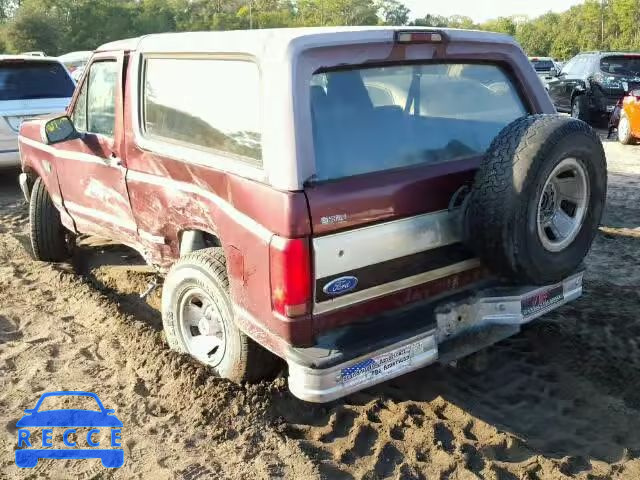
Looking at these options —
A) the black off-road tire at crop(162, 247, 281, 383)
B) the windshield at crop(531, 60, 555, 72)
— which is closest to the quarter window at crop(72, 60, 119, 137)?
the black off-road tire at crop(162, 247, 281, 383)

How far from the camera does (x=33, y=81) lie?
8516 mm

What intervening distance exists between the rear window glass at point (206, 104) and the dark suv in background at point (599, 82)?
11471 millimetres

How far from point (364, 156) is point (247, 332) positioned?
99cm

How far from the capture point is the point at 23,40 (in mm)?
43375

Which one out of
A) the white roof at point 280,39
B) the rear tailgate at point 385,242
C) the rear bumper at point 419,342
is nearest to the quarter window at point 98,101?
the white roof at point 280,39

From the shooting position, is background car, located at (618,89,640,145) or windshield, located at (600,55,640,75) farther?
windshield, located at (600,55,640,75)

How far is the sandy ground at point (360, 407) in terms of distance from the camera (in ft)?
9.57

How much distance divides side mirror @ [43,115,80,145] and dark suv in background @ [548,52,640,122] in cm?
1145

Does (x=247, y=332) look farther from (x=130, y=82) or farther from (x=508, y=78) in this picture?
(x=508, y=78)

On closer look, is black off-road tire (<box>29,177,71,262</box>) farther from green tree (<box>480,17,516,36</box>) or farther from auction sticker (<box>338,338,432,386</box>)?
green tree (<box>480,17,516,36</box>)

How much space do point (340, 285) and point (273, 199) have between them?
1.57 feet

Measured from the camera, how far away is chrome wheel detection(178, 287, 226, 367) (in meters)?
3.40

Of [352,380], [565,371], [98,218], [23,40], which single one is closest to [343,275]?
[352,380]

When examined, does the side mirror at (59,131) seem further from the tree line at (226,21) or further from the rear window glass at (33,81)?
the tree line at (226,21)
